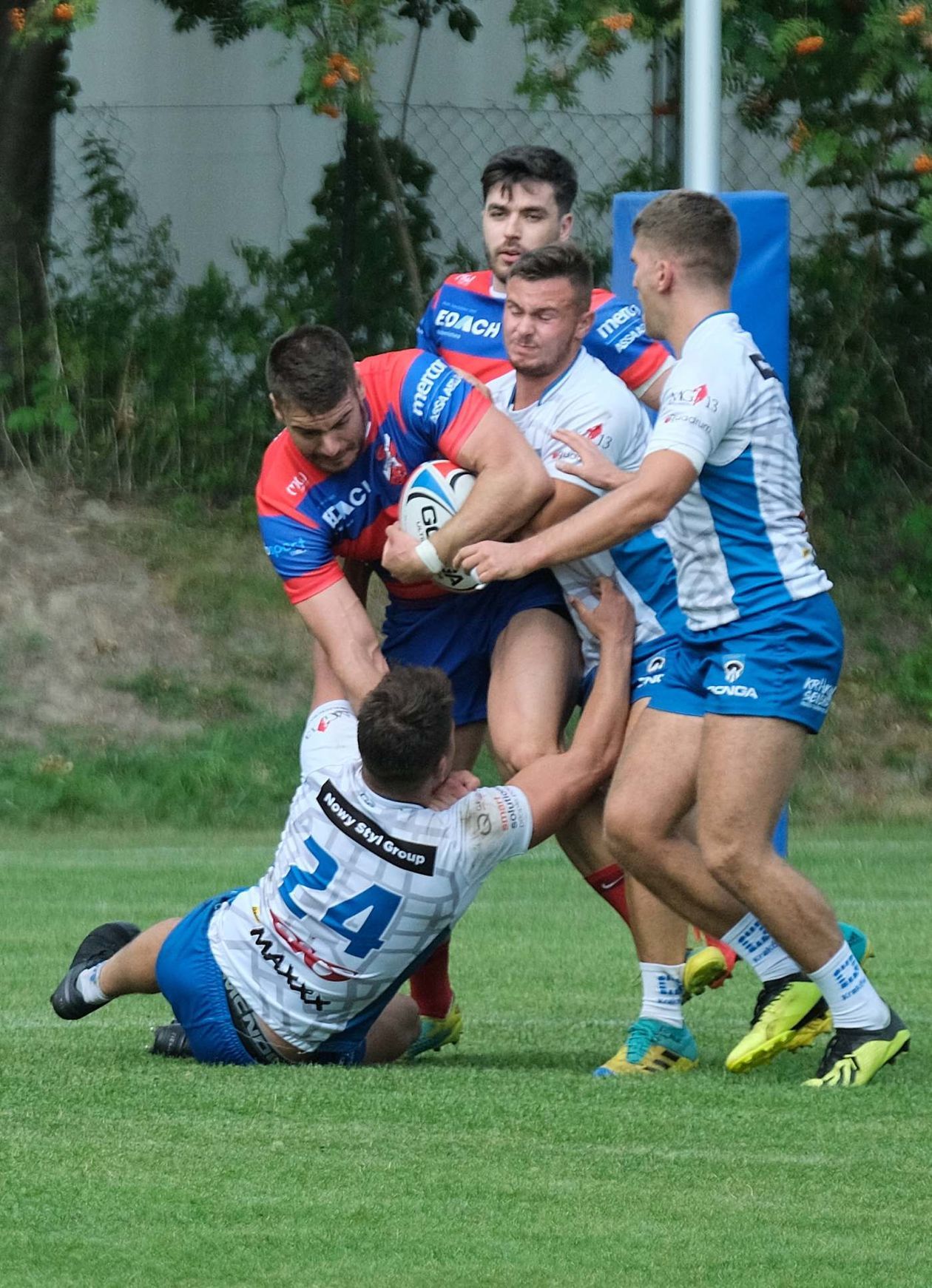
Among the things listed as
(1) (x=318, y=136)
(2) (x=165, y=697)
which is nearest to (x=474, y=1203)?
(2) (x=165, y=697)

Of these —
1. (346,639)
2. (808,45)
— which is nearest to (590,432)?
(346,639)

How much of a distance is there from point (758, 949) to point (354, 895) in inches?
43.8

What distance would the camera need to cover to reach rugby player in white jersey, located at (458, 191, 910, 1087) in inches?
187

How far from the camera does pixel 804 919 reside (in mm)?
4797

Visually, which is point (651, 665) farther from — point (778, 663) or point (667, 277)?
point (667, 277)

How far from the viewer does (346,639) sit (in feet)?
18.1

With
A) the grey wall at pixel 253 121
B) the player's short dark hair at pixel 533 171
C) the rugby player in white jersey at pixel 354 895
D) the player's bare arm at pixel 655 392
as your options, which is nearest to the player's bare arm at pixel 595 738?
the rugby player in white jersey at pixel 354 895

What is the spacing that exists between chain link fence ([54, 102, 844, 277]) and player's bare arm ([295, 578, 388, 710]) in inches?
369

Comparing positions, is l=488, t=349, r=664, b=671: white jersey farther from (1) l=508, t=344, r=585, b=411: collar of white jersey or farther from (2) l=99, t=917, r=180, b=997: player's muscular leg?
(2) l=99, t=917, r=180, b=997: player's muscular leg

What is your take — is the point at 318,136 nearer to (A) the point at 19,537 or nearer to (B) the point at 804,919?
(A) the point at 19,537

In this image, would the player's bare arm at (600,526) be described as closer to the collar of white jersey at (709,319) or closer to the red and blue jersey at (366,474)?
the collar of white jersey at (709,319)

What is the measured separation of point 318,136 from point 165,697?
4.49 m

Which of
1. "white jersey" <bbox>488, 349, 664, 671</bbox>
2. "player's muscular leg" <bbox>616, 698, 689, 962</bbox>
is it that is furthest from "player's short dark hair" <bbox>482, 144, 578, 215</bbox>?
"player's muscular leg" <bbox>616, 698, 689, 962</bbox>

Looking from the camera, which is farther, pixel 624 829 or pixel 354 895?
pixel 624 829
